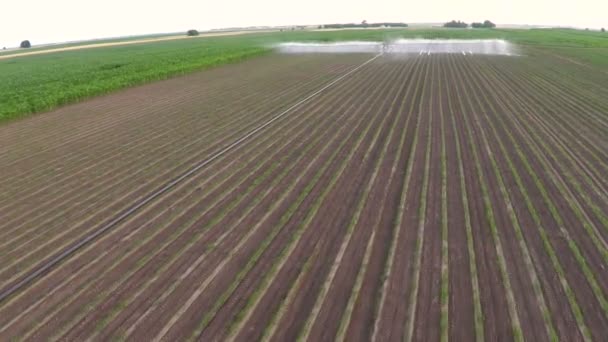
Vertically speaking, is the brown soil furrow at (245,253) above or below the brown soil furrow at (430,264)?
below

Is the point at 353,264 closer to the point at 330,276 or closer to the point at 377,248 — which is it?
the point at 330,276

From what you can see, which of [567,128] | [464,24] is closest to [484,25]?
[464,24]

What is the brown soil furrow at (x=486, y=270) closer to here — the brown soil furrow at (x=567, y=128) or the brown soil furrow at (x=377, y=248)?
the brown soil furrow at (x=377, y=248)

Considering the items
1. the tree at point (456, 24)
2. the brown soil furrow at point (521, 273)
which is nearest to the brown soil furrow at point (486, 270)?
the brown soil furrow at point (521, 273)

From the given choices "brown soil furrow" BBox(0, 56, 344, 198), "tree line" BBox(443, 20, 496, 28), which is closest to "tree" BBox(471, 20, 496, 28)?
"tree line" BBox(443, 20, 496, 28)

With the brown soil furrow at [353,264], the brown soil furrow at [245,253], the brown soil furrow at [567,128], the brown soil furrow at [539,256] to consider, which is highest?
the brown soil furrow at [567,128]

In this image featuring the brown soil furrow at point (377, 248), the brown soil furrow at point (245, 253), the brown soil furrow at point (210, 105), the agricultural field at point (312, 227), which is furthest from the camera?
the brown soil furrow at point (210, 105)

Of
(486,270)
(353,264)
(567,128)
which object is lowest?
(353,264)

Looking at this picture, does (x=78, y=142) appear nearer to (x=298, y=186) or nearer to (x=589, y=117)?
(x=298, y=186)

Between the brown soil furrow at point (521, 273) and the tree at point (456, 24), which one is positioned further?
the tree at point (456, 24)
